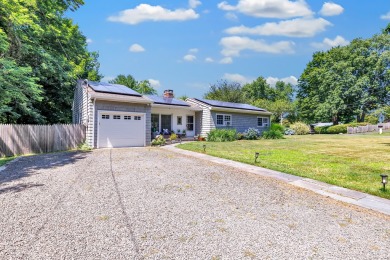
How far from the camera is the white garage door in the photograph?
13398 millimetres

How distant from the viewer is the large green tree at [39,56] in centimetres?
1085

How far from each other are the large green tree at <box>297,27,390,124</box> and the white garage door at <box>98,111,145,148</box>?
33276mm

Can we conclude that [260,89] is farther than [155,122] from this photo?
Yes

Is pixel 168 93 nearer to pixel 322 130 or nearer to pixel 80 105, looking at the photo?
pixel 80 105

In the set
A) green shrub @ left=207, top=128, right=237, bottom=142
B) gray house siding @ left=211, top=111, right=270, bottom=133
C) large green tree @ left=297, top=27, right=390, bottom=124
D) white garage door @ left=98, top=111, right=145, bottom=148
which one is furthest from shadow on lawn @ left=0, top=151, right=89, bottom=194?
large green tree @ left=297, top=27, right=390, bottom=124

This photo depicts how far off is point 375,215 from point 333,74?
39.6m

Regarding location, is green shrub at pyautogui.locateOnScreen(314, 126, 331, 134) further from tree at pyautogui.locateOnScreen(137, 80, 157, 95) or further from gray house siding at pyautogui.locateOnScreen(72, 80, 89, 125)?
tree at pyautogui.locateOnScreen(137, 80, 157, 95)

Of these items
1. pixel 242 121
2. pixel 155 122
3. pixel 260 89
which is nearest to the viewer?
pixel 155 122

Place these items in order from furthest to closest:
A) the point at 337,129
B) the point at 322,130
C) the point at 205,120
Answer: the point at 322,130
the point at 337,129
the point at 205,120

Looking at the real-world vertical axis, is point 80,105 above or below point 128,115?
above

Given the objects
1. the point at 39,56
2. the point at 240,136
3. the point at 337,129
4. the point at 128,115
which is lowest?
the point at 240,136

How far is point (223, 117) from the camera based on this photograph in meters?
20.9

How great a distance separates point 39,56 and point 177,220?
15.9 metres


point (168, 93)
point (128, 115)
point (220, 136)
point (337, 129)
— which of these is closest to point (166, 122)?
point (168, 93)
